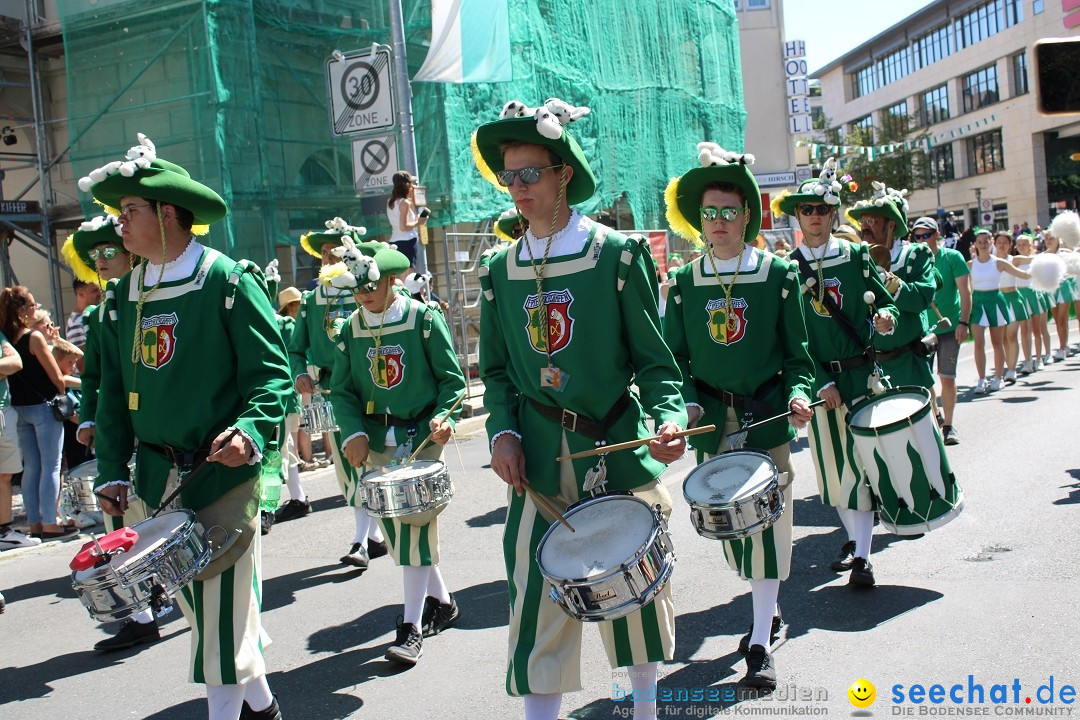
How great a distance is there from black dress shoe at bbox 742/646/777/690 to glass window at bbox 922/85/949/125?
212 feet

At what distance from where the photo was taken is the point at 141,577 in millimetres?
3609

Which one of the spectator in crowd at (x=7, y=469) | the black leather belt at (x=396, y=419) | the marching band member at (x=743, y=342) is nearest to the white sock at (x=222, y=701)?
the black leather belt at (x=396, y=419)

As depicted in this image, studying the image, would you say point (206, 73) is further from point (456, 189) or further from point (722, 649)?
point (722, 649)

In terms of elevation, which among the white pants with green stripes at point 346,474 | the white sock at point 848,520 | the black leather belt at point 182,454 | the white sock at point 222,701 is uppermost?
the black leather belt at point 182,454

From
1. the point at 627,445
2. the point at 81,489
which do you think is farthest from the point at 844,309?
the point at 81,489

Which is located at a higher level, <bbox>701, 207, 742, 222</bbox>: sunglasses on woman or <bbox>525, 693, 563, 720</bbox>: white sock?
<bbox>701, 207, 742, 222</bbox>: sunglasses on woman

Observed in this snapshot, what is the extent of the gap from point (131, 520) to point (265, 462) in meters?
1.25

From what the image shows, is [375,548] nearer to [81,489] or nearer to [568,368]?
[81,489]

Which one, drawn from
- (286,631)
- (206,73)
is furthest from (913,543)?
(206,73)

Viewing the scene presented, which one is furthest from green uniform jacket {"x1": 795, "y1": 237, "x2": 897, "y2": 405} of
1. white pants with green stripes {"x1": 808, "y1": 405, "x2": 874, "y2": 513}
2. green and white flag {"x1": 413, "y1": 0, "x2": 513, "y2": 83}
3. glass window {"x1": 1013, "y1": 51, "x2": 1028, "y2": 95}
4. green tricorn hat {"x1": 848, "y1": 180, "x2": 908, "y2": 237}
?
glass window {"x1": 1013, "y1": 51, "x2": 1028, "y2": 95}

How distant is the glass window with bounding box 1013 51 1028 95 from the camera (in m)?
54.4

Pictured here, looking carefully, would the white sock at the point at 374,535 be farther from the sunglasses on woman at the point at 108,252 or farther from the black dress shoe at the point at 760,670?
the black dress shoe at the point at 760,670

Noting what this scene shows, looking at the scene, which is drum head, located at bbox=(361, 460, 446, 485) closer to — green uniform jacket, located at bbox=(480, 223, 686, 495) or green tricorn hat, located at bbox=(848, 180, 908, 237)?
green uniform jacket, located at bbox=(480, 223, 686, 495)

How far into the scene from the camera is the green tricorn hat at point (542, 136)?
3.65 meters
